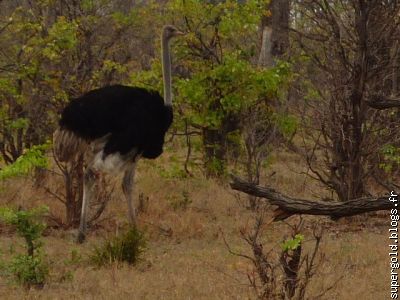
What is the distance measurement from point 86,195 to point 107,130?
0.66m

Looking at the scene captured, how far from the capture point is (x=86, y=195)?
25.0 feet

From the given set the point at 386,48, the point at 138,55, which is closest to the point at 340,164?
the point at 386,48

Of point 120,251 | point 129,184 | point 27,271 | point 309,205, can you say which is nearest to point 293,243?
point 309,205

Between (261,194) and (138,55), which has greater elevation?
(138,55)

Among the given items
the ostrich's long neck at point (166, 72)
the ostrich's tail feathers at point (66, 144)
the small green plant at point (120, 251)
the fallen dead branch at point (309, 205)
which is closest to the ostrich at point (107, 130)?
the ostrich's tail feathers at point (66, 144)

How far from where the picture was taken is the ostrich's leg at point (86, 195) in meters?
7.48

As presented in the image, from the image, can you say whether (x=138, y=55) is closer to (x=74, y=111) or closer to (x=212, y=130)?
(x=212, y=130)

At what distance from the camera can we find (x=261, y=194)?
4242mm

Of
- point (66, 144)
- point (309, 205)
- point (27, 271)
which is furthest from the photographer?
point (66, 144)

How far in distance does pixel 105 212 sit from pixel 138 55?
6.87 m

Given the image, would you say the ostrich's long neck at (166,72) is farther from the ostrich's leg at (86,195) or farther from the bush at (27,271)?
the bush at (27,271)

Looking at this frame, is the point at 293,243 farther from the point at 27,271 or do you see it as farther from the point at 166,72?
the point at 166,72

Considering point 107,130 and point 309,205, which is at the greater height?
point 107,130

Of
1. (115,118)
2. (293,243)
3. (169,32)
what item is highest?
(169,32)
